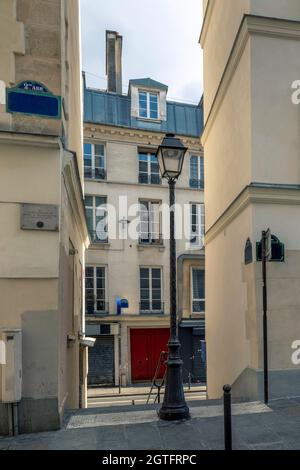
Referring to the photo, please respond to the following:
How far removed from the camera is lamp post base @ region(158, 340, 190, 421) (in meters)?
5.14

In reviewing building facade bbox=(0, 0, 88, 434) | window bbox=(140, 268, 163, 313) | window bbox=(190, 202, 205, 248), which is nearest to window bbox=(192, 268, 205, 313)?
window bbox=(190, 202, 205, 248)

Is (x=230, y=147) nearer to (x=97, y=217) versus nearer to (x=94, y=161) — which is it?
(x=97, y=217)

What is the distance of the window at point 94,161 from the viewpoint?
1941 centimetres

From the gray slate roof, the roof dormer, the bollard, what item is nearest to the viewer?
the bollard

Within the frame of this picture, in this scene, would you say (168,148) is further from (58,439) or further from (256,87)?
(58,439)

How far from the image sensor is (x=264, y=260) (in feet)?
20.5

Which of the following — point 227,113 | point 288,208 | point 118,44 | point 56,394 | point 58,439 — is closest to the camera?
point 58,439

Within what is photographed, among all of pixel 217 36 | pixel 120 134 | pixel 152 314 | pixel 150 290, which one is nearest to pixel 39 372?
pixel 217 36

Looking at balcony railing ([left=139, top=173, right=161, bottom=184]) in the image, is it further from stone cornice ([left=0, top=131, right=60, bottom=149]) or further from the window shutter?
stone cornice ([left=0, top=131, right=60, bottom=149])

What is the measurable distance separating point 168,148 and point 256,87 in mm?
2416

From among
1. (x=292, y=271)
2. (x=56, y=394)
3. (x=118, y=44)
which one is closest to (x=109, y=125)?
(x=118, y=44)

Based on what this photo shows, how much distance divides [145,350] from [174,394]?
46.6ft

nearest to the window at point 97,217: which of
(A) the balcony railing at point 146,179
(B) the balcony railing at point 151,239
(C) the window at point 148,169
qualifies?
(B) the balcony railing at point 151,239

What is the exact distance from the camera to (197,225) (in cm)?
2067
